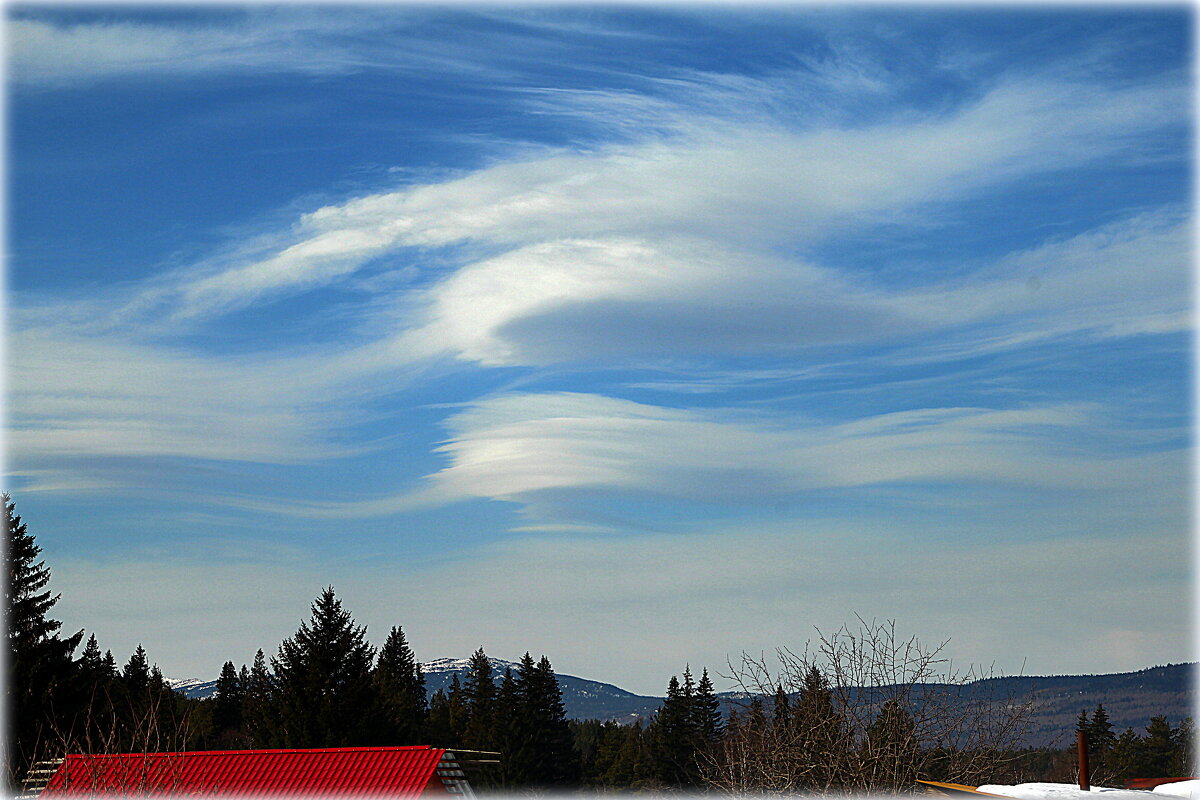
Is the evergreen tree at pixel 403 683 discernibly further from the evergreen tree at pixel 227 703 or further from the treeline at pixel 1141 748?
the treeline at pixel 1141 748

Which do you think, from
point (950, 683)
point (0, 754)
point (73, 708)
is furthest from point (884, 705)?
point (73, 708)

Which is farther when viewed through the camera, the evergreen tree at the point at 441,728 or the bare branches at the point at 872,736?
the evergreen tree at the point at 441,728

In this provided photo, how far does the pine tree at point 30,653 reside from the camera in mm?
36781

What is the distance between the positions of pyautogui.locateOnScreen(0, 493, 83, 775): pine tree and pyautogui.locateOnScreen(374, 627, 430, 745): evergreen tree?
1924cm

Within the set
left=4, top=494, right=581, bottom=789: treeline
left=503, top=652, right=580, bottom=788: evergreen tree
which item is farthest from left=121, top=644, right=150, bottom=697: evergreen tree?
left=503, top=652, right=580, bottom=788: evergreen tree

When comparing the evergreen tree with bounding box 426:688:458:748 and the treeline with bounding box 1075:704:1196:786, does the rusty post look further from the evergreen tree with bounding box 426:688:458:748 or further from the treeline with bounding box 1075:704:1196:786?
the evergreen tree with bounding box 426:688:458:748

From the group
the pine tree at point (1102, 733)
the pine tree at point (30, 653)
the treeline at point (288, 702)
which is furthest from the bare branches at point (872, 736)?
the pine tree at point (1102, 733)

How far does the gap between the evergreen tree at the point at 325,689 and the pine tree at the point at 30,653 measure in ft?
28.7

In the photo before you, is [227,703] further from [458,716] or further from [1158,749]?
[1158,749]

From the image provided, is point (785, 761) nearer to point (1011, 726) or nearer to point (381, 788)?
point (1011, 726)

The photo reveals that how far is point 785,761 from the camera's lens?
15195 millimetres

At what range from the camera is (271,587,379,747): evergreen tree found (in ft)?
149

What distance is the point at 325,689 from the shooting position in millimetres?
46406

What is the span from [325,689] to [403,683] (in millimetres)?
34672
